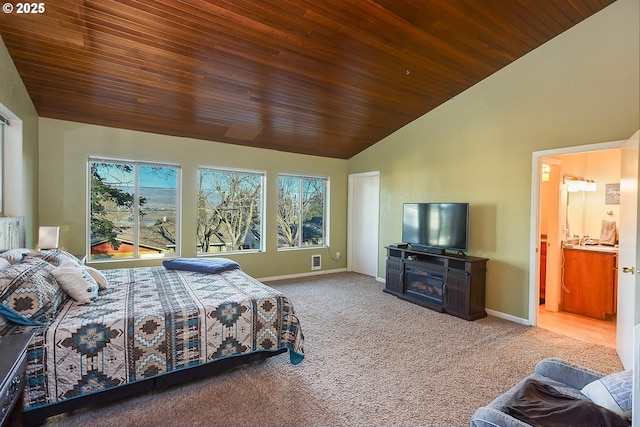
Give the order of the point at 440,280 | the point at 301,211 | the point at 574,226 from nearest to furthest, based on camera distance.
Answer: the point at 440,280
the point at 574,226
the point at 301,211

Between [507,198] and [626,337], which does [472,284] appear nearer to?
[507,198]

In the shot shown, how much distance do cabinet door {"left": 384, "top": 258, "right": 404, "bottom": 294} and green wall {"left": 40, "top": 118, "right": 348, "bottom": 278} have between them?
1.67 m

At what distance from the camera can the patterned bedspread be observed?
6.04ft

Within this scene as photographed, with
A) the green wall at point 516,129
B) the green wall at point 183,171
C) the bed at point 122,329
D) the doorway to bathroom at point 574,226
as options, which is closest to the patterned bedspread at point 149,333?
the bed at point 122,329

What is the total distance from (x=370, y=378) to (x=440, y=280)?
7.15ft

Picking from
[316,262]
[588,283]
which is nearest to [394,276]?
[316,262]

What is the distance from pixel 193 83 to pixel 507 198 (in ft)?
12.9

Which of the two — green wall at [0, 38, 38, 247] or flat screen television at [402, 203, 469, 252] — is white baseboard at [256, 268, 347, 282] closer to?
flat screen television at [402, 203, 469, 252]

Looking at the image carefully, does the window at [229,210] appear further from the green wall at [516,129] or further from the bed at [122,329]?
the green wall at [516,129]

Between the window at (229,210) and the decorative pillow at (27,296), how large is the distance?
9.49 ft

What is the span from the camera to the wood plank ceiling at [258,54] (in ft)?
8.55

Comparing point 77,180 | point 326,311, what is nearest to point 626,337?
point 326,311

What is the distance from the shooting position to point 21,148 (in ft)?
10.5

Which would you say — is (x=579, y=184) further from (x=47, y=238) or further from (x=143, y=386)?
(x=47, y=238)
